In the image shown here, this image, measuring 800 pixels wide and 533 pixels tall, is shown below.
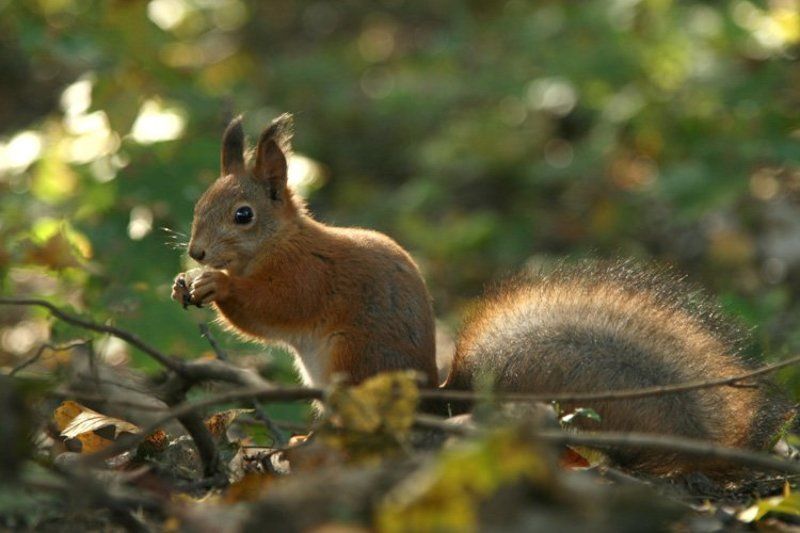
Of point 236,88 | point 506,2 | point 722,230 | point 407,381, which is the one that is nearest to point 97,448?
point 407,381

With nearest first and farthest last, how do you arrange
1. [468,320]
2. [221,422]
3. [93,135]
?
[221,422]
[468,320]
[93,135]

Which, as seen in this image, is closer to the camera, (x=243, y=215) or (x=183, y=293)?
(x=183, y=293)

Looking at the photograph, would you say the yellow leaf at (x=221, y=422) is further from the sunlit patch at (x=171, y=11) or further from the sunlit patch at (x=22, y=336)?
the sunlit patch at (x=171, y=11)

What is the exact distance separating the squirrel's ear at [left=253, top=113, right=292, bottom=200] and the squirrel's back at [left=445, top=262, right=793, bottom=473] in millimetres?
709

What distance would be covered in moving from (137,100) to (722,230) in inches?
133

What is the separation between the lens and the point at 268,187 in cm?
305

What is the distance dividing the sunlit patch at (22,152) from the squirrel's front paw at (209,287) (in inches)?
83.5

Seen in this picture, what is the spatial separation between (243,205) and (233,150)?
0.61 ft

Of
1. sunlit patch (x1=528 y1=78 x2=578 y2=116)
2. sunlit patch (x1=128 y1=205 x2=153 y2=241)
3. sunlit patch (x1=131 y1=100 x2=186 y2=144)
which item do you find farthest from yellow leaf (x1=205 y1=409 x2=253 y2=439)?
sunlit patch (x1=528 y1=78 x2=578 y2=116)

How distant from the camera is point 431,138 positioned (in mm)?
7570

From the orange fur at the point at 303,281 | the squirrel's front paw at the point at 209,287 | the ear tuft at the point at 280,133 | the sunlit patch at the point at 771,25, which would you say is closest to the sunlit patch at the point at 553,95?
the sunlit patch at the point at 771,25

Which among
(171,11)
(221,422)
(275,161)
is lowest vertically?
(221,422)

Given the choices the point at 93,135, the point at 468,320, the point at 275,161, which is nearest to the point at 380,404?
the point at 468,320

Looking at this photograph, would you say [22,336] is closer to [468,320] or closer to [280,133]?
[280,133]
